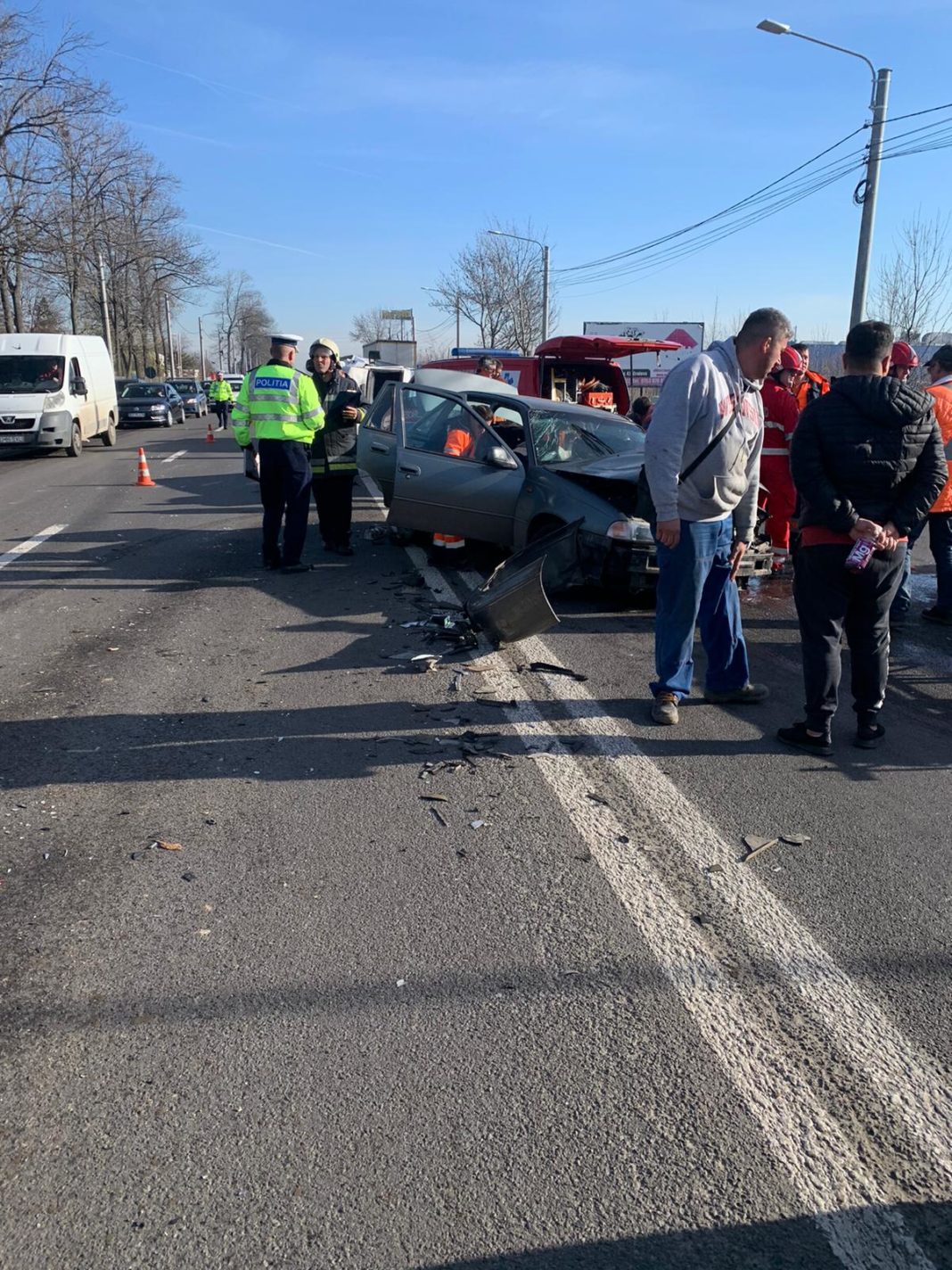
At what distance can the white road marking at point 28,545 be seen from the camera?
31.3 feet

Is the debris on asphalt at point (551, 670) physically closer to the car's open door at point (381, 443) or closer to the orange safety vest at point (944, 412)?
the orange safety vest at point (944, 412)

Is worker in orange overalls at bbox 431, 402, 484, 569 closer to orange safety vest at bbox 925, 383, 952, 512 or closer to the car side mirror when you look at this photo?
the car side mirror

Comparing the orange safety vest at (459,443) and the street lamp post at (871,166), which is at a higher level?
the street lamp post at (871,166)

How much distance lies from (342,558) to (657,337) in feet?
106

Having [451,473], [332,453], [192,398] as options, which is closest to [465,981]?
[451,473]

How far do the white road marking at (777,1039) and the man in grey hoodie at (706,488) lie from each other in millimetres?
1002

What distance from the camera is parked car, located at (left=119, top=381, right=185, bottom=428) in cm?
3569

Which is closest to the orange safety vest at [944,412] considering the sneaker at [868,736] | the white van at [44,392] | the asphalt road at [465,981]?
the asphalt road at [465,981]

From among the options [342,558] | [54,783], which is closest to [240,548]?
[342,558]

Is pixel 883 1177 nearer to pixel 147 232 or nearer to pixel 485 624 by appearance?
pixel 485 624

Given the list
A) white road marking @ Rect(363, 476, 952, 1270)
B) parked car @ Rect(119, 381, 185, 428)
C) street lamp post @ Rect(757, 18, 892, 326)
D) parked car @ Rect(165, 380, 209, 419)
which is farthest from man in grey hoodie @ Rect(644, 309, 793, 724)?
parked car @ Rect(165, 380, 209, 419)

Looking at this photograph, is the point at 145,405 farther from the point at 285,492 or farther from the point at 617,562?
the point at 617,562

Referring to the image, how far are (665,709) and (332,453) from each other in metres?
Answer: 5.46

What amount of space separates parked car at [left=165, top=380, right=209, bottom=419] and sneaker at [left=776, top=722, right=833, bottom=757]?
44.0 m
